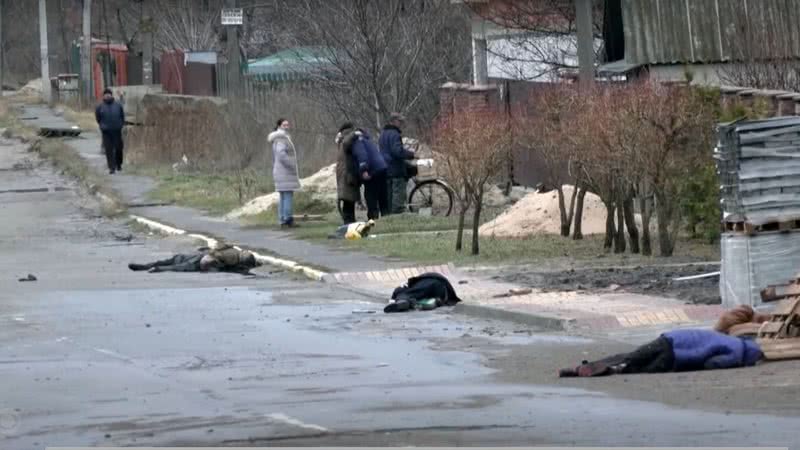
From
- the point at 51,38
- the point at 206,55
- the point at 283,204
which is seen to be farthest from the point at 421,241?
the point at 51,38

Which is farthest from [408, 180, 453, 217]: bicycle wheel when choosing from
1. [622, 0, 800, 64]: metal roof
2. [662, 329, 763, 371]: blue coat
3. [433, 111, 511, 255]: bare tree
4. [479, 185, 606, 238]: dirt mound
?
[662, 329, 763, 371]: blue coat

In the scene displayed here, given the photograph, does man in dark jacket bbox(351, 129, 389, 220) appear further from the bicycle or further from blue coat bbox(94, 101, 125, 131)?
blue coat bbox(94, 101, 125, 131)

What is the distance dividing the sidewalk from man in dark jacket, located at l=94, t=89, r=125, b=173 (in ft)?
24.8

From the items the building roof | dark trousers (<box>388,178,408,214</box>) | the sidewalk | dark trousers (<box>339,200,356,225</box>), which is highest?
the building roof

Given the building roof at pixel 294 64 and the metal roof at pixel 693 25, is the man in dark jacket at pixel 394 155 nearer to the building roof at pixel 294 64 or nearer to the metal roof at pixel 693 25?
the metal roof at pixel 693 25

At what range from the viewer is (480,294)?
1741 centimetres

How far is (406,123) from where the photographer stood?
3234cm

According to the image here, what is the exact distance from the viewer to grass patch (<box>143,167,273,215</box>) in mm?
31656

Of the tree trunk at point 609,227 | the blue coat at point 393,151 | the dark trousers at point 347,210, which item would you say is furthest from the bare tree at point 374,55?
the tree trunk at point 609,227

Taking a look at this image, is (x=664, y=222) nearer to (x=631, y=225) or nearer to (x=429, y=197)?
(x=631, y=225)

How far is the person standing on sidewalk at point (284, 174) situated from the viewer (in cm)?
2688

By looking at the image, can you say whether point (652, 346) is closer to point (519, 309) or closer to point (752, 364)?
point (752, 364)

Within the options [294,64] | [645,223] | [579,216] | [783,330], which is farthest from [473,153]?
[294,64]

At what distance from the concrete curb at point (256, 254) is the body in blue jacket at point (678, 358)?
8535 millimetres
